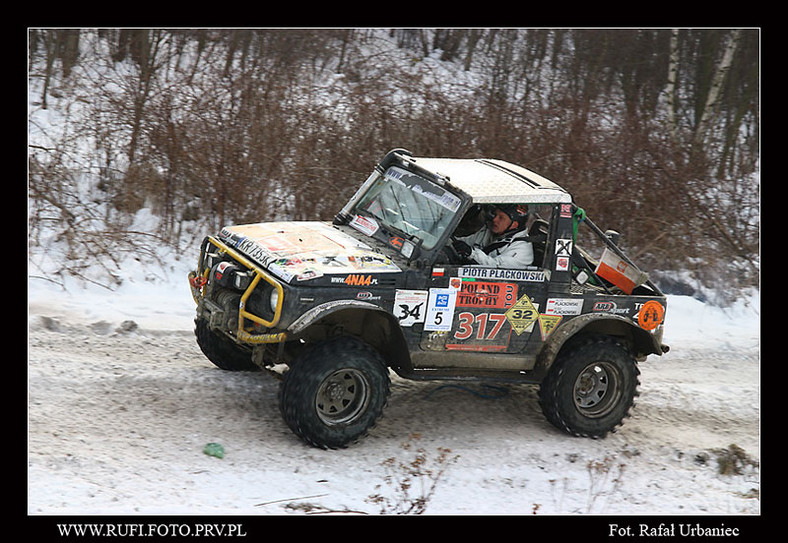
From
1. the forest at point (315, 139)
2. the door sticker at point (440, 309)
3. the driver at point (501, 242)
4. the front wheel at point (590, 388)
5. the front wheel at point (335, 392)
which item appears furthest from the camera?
the forest at point (315, 139)

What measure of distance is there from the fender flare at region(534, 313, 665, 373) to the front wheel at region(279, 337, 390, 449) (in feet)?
4.52

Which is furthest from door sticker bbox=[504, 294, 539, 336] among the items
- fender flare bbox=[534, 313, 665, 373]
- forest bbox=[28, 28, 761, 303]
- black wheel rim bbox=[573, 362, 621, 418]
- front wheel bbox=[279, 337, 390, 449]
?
forest bbox=[28, 28, 761, 303]

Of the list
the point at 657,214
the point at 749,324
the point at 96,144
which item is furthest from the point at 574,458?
the point at 96,144

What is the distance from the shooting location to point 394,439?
6.41 metres

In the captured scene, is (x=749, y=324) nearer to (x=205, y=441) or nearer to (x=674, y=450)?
(x=674, y=450)

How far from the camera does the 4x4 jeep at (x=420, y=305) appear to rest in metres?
5.80

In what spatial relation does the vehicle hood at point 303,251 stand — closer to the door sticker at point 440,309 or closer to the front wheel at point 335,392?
the door sticker at point 440,309

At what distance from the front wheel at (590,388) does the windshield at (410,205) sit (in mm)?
1496

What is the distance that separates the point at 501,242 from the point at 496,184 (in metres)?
0.48

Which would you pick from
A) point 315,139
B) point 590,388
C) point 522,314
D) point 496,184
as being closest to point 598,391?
point 590,388

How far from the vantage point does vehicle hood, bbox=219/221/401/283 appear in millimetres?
5770

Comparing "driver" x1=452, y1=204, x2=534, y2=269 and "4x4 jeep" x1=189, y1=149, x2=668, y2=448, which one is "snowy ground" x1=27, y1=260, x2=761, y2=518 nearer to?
"4x4 jeep" x1=189, y1=149, x2=668, y2=448

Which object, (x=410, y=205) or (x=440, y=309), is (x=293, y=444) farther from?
(x=410, y=205)

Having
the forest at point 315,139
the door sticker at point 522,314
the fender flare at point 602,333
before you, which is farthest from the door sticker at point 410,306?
the forest at point 315,139
